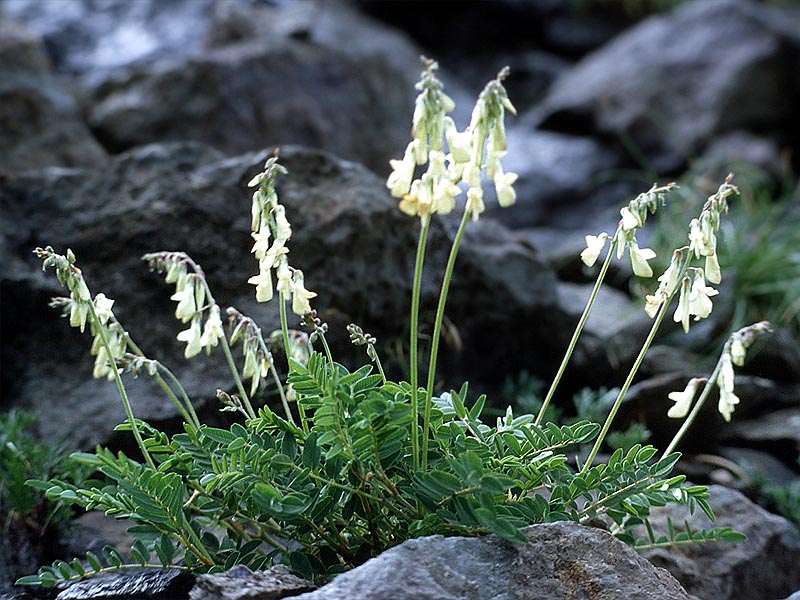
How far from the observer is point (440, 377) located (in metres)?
3.87

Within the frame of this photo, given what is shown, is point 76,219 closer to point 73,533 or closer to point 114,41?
point 73,533

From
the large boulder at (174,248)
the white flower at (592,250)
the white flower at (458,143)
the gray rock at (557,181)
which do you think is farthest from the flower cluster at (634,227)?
the gray rock at (557,181)

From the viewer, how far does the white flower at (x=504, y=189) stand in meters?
1.79

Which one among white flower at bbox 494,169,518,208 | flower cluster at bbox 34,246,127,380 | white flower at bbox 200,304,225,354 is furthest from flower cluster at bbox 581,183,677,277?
flower cluster at bbox 34,246,127,380

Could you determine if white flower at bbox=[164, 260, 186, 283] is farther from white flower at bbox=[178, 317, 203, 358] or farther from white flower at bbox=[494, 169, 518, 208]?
white flower at bbox=[494, 169, 518, 208]

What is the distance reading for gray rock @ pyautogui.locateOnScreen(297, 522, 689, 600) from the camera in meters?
1.79

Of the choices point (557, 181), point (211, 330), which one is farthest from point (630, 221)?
point (557, 181)

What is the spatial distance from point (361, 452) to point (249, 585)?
35 cm

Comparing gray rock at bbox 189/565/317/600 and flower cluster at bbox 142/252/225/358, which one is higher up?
flower cluster at bbox 142/252/225/358

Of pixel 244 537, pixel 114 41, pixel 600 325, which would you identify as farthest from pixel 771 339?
pixel 114 41

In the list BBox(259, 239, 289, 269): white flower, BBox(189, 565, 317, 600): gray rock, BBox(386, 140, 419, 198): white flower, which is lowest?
BBox(189, 565, 317, 600): gray rock

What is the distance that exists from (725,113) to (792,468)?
5.01 meters

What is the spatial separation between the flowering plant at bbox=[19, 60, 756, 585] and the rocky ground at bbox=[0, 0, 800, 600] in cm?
13

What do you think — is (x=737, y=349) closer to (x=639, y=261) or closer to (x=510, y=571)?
(x=639, y=261)
